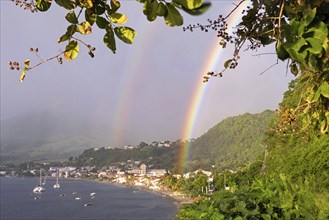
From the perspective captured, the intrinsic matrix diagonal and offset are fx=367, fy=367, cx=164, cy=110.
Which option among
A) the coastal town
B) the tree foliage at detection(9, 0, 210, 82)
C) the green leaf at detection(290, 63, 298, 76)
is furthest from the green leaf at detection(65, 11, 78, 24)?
the coastal town

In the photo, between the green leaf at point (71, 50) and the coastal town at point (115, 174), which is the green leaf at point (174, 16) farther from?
the coastal town at point (115, 174)

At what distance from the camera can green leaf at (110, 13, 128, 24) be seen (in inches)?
39.3

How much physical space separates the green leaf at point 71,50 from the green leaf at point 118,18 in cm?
13

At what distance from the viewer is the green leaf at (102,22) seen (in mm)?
1040

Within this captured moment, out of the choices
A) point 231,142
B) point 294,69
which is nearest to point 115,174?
point 231,142

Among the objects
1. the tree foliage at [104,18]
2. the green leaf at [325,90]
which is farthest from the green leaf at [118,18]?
the green leaf at [325,90]

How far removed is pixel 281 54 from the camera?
3.71ft

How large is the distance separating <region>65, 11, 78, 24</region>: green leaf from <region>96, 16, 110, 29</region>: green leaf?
0.06m

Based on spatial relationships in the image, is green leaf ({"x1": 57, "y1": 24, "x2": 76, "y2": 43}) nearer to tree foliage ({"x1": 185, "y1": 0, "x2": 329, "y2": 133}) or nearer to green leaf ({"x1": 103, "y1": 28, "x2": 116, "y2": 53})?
green leaf ({"x1": 103, "y1": 28, "x2": 116, "y2": 53})

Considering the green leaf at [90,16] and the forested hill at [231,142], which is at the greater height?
the forested hill at [231,142]

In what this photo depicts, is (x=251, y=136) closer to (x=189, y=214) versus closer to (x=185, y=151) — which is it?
(x=185, y=151)

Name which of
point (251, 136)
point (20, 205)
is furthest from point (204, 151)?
point (20, 205)

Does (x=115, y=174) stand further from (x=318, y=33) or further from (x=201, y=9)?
(x=201, y=9)

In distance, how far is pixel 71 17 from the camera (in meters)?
1.02
